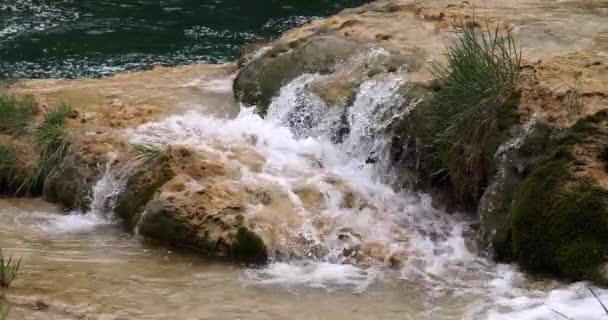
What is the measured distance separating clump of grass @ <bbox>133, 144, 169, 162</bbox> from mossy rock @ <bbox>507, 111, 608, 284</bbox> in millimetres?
2642

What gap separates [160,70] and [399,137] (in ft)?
14.3

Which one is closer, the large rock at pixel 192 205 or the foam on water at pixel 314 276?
the foam on water at pixel 314 276

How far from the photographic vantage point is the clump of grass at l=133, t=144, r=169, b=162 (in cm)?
647

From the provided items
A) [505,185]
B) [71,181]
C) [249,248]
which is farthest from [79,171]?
[505,185]

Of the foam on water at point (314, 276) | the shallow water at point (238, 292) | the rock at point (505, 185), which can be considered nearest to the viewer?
the shallow water at point (238, 292)

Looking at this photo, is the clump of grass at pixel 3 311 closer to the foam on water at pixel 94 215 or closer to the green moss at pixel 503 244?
the foam on water at pixel 94 215

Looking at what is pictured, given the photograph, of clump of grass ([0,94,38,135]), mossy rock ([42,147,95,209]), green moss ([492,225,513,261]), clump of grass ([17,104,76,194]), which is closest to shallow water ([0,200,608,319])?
green moss ([492,225,513,261])

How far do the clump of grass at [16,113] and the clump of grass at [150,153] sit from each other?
4.89 feet

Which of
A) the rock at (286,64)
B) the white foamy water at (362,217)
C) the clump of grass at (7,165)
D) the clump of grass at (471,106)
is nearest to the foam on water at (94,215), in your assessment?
the white foamy water at (362,217)

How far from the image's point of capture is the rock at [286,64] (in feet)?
25.2

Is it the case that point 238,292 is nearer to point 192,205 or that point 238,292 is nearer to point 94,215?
point 192,205

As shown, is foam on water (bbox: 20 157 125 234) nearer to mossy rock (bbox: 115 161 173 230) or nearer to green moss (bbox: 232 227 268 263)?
mossy rock (bbox: 115 161 173 230)

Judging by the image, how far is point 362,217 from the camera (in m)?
6.05

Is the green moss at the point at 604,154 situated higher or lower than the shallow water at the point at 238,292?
higher
